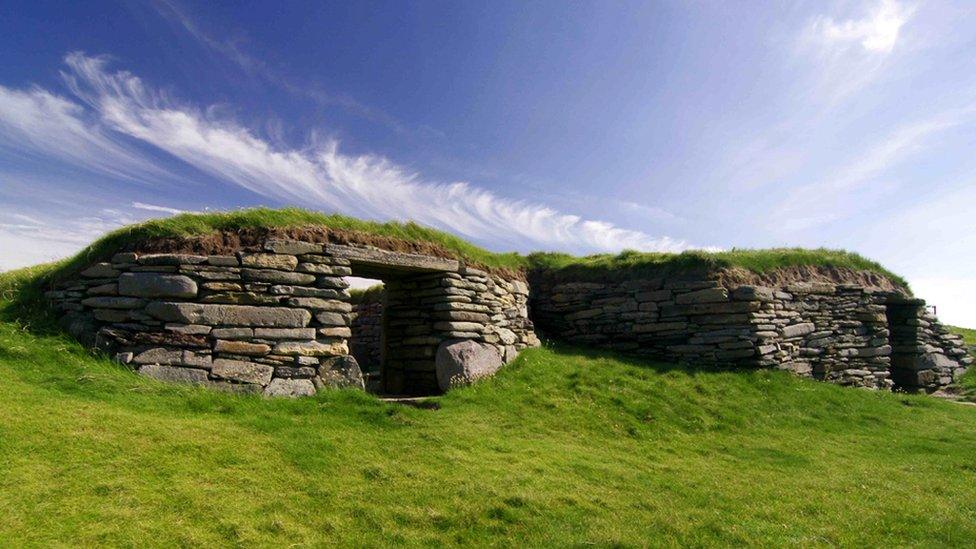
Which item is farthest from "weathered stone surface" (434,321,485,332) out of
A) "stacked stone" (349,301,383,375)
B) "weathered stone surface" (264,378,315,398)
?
"stacked stone" (349,301,383,375)

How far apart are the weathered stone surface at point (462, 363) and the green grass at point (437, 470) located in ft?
1.81

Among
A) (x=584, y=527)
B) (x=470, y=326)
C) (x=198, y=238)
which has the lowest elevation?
(x=584, y=527)

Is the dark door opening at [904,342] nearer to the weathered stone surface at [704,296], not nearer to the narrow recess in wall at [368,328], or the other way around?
the weathered stone surface at [704,296]

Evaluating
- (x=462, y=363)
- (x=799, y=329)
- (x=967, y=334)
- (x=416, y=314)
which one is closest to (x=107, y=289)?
(x=416, y=314)

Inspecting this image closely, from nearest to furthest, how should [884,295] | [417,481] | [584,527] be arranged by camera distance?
[584,527] → [417,481] → [884,295]

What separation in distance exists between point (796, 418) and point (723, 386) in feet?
4.23

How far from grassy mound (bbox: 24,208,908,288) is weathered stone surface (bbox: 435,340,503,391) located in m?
1.98

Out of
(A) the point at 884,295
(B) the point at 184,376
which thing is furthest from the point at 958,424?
(B) the point at 184,376

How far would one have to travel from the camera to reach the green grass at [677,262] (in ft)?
39.7

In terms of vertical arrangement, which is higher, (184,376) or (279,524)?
(184,376)

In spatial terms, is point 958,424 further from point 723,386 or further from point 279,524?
point 279,524

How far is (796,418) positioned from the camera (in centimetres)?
929

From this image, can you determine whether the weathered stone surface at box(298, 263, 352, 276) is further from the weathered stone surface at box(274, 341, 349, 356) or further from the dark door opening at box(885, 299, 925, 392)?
the dark door opening at box(885, 299, 925, 392)

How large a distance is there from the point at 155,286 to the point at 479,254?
6.10m
